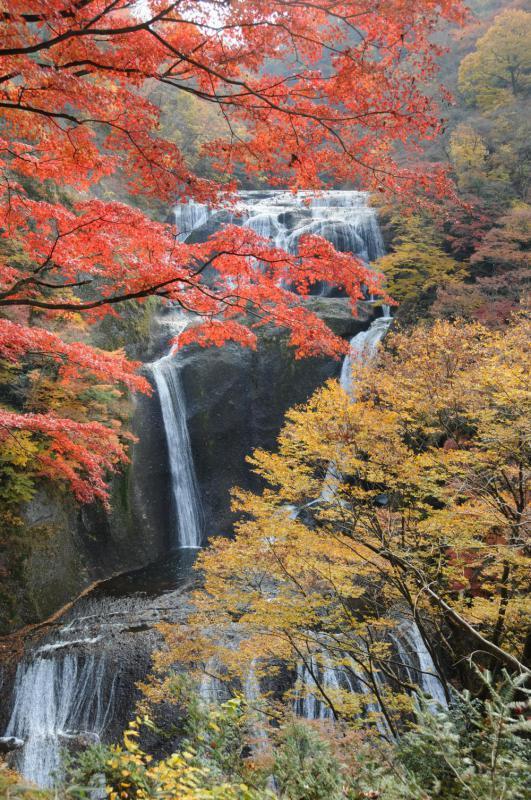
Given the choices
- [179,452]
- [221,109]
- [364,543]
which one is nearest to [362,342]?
[179,452]

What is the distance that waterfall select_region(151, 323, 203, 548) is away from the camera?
48.9 ft

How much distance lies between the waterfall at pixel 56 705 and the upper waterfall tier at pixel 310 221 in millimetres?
15675

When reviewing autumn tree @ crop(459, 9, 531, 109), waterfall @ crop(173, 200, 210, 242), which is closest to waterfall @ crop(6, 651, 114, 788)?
waterfall @ crop(173, 200, 210, 242)

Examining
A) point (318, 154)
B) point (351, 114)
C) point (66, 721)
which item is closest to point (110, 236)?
point (318, 154)

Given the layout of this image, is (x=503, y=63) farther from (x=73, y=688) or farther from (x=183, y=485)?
(x=73, y=688)

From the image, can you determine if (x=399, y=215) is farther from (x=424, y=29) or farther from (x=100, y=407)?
(x=424, y=29)

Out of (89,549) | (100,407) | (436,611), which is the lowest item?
(436,611)

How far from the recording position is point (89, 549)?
37.9 feet

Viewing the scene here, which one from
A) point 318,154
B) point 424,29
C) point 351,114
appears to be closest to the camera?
point 424,29

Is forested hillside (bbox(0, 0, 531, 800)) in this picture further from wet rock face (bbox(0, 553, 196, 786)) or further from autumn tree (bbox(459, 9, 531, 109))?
autumn tree (bbox(459, 9, 531, 109))

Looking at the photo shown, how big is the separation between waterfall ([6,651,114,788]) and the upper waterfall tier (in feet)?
51.4

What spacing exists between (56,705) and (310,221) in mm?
19551

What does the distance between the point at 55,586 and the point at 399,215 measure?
17197mm

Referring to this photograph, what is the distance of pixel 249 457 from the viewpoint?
805cm
